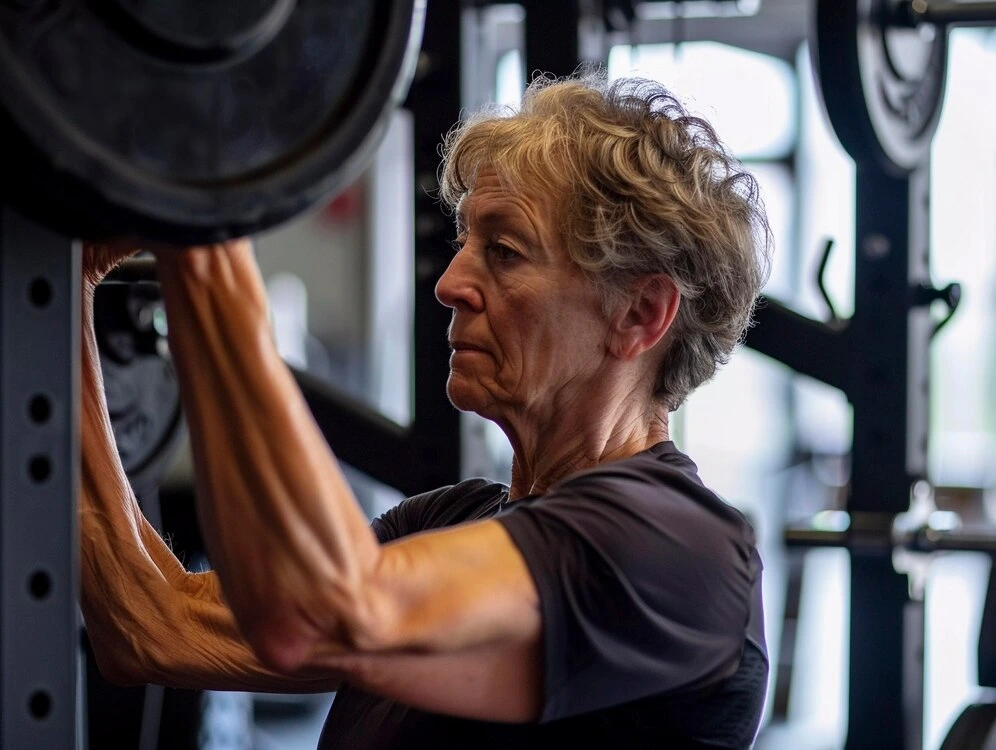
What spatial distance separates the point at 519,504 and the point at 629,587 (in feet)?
0.41

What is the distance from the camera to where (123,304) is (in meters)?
2.33

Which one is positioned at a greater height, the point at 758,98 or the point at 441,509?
the point at 758,98

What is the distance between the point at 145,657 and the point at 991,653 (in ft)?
4.06

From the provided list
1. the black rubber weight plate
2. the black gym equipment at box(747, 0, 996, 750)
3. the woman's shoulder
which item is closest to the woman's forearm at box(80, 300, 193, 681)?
the woman's shoulder

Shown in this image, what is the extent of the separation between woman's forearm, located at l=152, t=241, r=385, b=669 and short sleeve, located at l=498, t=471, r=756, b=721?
0.23 meters

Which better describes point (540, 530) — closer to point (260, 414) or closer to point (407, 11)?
point (260, 414)

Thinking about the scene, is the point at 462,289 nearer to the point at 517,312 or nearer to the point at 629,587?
the point at 517,312

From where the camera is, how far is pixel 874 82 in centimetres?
239

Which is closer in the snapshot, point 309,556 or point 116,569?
point 309,556

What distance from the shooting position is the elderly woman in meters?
0.89

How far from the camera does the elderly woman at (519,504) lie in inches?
35.2

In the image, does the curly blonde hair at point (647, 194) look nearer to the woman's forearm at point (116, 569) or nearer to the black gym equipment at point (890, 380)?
the woman's forearm at point (116, 569)

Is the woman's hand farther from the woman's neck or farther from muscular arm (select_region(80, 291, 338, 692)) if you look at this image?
the woman's neck

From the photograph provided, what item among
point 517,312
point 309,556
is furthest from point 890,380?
point 309,556
